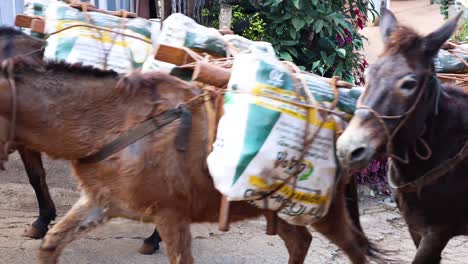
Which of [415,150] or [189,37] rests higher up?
[189,37]

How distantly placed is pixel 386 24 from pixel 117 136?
150cm

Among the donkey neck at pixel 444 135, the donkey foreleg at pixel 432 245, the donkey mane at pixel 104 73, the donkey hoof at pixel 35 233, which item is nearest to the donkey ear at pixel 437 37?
the donkey neck at pixel 444 135

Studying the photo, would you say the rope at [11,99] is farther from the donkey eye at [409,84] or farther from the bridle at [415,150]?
the donkey eye at [409,84]

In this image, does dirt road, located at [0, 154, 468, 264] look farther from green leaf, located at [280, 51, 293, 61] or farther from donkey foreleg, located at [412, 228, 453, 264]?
green leaf, located at [280, 51, 293, 61]

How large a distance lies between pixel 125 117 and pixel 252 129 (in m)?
0.69

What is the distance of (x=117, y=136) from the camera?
135 inches

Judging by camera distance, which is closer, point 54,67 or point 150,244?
point 54,67

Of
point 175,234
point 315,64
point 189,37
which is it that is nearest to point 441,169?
point 175,234

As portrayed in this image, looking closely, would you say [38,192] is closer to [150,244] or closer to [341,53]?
[150,244]

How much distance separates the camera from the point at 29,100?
327cm

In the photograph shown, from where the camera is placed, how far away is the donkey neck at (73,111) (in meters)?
3.30

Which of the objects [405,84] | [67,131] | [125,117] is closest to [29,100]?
[67,131]

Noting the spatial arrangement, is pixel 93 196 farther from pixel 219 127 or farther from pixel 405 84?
pixel 405 84

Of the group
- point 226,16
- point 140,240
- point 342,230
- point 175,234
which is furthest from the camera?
point 226,16
